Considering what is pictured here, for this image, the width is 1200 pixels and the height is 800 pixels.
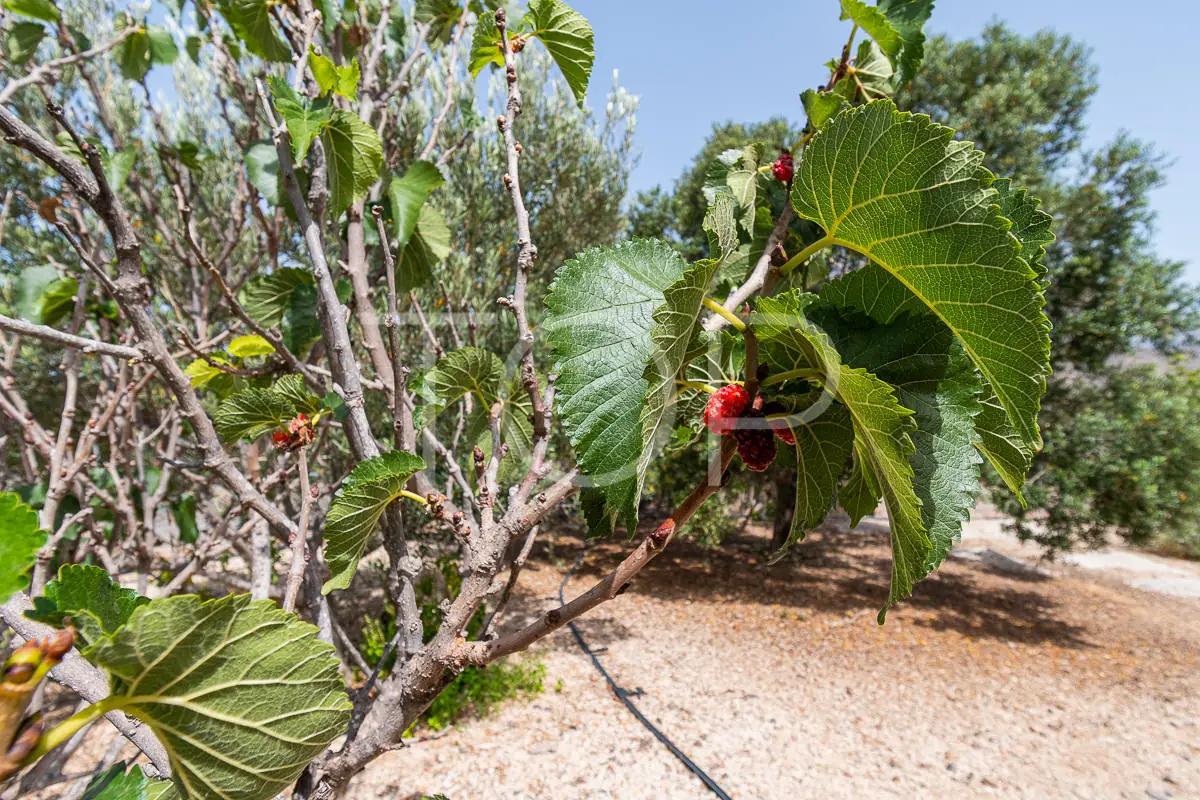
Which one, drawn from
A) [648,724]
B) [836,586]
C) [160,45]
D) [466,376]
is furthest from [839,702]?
[160,45]

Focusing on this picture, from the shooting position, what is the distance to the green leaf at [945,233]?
0.31 meters

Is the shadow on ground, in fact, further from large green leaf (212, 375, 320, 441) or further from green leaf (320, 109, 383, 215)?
green leaf (320, 109, 383, 215)

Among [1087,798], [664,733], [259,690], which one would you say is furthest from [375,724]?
[1087,798]

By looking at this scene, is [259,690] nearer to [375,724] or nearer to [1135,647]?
[375,724]

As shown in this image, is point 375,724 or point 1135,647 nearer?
point 375,724

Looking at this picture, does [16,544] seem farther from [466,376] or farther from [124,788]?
[466,376]

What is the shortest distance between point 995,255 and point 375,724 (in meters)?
0.63

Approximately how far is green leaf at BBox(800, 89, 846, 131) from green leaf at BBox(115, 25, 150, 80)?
58.4 inches

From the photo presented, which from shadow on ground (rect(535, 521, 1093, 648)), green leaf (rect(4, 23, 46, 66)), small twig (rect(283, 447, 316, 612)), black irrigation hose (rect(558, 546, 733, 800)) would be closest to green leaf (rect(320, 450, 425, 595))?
small twig (rect(283, 447, 316, 612))

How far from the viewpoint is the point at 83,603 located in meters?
0.30

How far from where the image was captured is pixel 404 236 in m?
0.88

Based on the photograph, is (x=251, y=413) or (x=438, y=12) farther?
(x=438, y=12)

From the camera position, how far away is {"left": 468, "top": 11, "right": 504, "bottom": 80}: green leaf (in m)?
0.73

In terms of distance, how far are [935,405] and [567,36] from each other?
60 centimetres
